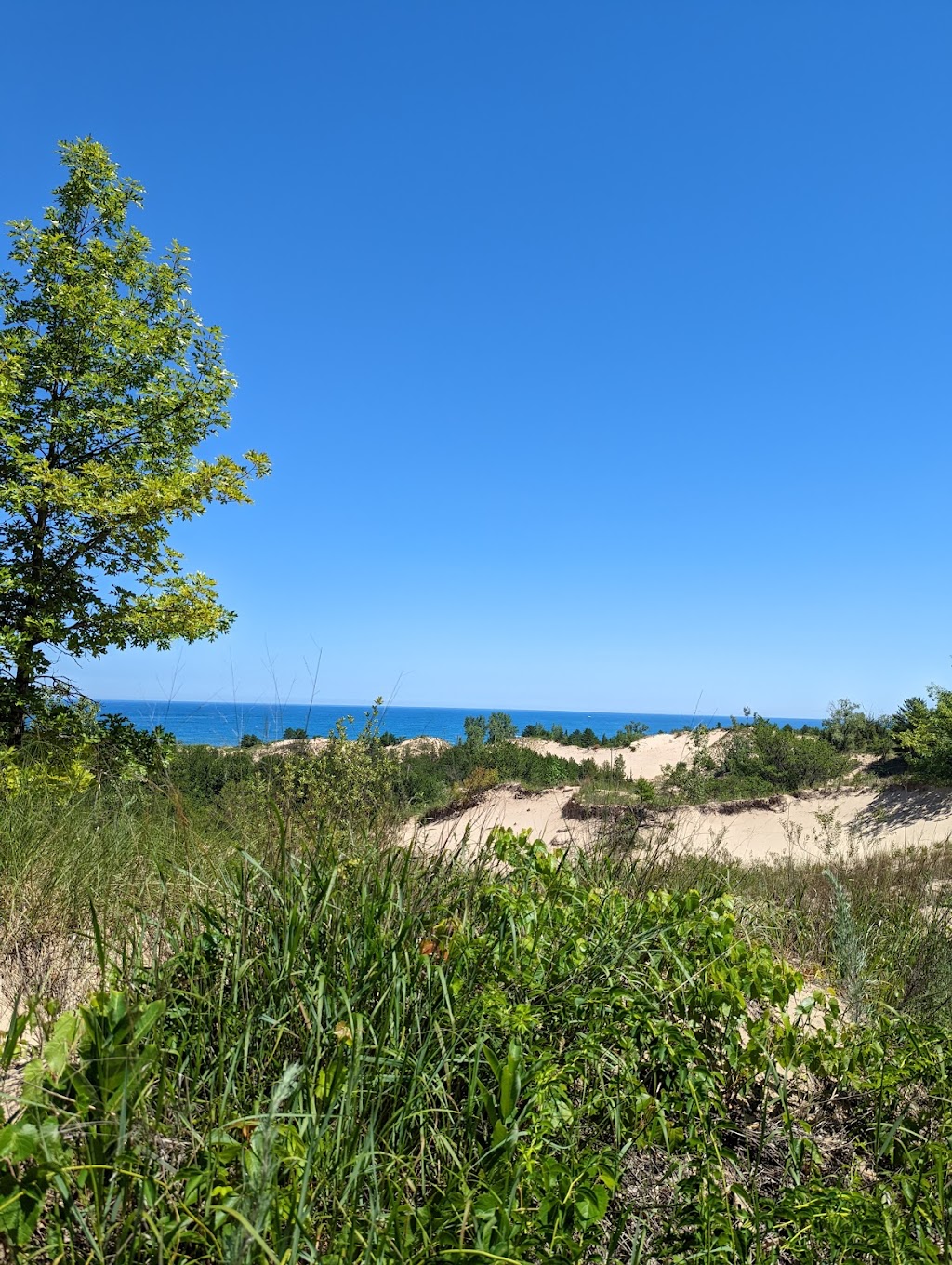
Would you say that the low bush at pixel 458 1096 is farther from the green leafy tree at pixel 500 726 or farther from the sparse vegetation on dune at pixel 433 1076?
the green leafy tree at pixel 500 726

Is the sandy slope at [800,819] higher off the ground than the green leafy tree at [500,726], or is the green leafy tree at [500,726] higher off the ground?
the green leafy tree at [500,726]

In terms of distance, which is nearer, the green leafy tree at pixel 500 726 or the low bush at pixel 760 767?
the low bush at pixel 760 767

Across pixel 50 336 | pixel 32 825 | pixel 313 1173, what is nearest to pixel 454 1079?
pixel 313 1173

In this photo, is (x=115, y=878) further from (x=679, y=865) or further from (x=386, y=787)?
(x=679, y=865)

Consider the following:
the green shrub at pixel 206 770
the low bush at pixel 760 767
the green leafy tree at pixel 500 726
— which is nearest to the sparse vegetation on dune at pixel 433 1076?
the green shrub at pixel 206 770

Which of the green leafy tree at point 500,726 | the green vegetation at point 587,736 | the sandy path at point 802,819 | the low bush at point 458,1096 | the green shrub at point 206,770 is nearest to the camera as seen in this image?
the low bush at point 458,1096

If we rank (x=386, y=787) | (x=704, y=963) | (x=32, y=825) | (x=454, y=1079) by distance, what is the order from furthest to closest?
(x=386, y=787), (x=32, y=825), (x=704, y=963), (x=454, y=1079)

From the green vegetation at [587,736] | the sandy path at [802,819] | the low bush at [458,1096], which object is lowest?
the sandy path at [802,819]

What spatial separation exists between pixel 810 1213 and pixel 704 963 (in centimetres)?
88

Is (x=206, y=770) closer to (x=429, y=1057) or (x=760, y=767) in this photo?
(x=429, y=1057)

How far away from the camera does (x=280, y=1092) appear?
5.72ft

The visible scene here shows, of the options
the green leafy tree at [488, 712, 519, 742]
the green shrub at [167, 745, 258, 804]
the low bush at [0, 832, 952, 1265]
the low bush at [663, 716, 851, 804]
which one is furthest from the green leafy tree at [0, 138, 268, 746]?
the green leafy tree at [488, 712, 519, 742]

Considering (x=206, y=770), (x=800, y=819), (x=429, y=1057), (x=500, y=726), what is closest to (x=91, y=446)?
(x=206, y=770)

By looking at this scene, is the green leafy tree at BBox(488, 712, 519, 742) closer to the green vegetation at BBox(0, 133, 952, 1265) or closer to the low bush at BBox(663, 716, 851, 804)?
the low bush at BBox(663, 716, 851, 804)
